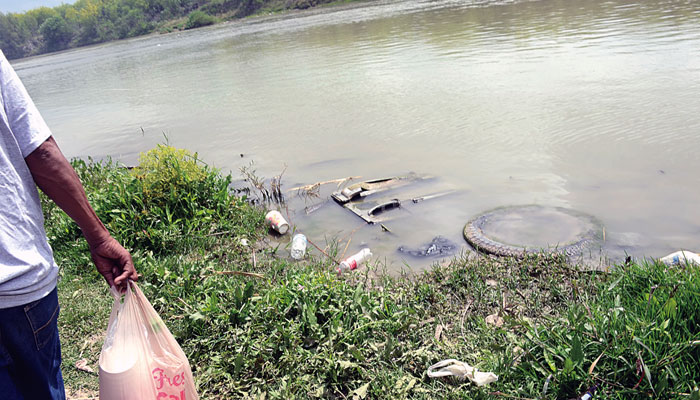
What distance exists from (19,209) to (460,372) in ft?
7.09

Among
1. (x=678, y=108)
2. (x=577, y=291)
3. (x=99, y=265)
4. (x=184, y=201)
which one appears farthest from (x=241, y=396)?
(x=678, y=108)

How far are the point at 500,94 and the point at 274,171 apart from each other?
5036 millimetres

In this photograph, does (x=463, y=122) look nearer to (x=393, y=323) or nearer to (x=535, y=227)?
(x=535, y=227)

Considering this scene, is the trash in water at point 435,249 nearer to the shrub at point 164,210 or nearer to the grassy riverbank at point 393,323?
the grassy riverbank at point 393,323

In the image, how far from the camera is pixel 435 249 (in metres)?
4.85

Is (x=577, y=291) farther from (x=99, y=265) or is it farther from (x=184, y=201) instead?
(x=184, y=201)

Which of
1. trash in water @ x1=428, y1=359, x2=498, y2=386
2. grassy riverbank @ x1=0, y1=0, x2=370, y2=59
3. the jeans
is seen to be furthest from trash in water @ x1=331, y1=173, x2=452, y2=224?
grassy riverbank @ x1=0, y1=0, x2=370, y2=59

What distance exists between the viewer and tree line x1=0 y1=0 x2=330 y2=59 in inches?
3088

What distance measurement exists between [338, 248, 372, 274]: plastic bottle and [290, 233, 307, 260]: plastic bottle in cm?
53

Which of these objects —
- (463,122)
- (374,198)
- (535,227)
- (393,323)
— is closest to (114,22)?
(463,122)

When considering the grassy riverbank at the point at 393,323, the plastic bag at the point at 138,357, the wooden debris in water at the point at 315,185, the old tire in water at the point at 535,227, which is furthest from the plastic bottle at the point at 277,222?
the plastic bag at the point at 138,357

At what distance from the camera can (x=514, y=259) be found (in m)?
4.04

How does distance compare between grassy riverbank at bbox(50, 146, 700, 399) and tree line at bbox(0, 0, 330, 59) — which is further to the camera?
tree line at bbox(0, 0, 330, 59)

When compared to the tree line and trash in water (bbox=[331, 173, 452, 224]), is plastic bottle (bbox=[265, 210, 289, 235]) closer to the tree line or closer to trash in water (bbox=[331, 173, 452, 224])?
trash in water (bbox=[331, 173, 452, 224])
